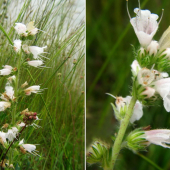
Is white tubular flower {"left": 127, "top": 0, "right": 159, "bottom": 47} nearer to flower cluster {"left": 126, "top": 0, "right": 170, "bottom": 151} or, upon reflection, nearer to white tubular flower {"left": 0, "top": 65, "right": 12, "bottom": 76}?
flower cluster {"left": 126, "top": 0, "right": 170, "bottom": 151}

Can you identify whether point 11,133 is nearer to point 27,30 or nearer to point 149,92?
point 27,30

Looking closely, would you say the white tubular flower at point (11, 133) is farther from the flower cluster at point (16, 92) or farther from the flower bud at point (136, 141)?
the flower bud at point (136, 141)

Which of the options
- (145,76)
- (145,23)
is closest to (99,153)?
(145,76)

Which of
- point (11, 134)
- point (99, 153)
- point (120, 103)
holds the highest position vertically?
point (120, 103)

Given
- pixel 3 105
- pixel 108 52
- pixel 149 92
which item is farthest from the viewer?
pixel 108 52

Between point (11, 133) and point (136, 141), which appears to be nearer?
point (136, 141)

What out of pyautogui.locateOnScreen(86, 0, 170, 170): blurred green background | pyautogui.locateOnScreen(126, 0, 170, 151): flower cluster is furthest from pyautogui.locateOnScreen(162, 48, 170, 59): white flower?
pyautogui.locateOnScreen(86, 0, 170, 170): blurred green background

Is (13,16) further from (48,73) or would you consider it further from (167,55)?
(167,55)

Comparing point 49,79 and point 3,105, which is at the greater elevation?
point 49,79
